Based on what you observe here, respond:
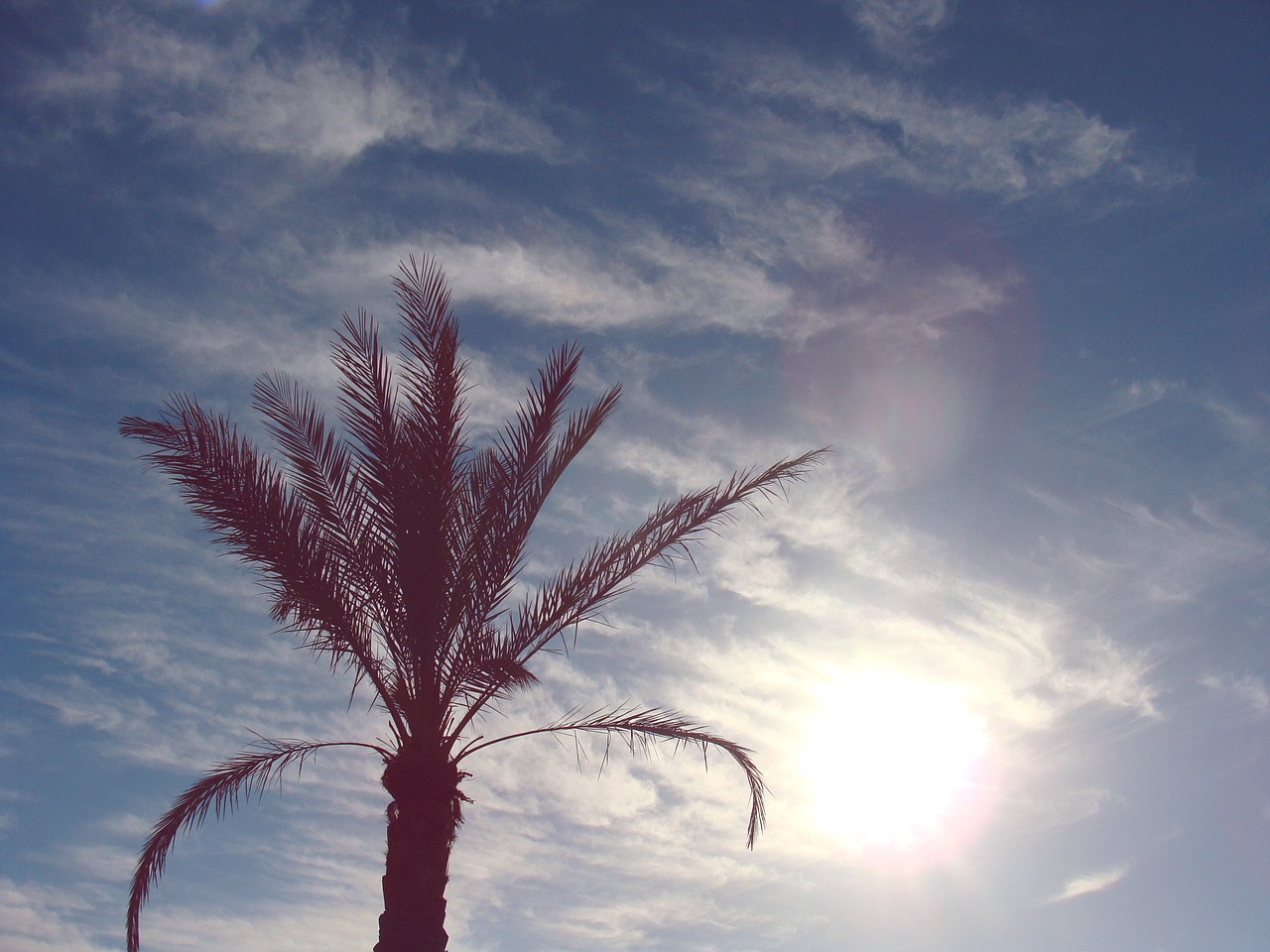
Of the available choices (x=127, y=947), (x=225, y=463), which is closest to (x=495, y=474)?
(x=225, y=463)

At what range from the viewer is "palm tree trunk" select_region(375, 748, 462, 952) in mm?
8859

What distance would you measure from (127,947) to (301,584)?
5.03 metres

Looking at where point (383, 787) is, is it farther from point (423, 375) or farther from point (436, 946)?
point (423, 375)

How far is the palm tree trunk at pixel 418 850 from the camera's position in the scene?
29.1 ft

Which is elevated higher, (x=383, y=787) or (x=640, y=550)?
(x=640, y=550)

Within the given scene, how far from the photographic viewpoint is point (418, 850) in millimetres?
9094

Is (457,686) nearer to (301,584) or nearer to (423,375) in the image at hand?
(301,584)

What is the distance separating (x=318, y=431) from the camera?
33.1ft

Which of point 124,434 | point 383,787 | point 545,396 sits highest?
point 545,396

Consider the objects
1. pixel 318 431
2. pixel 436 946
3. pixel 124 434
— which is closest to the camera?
pixel 436 946

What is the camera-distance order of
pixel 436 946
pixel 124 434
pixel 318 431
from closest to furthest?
1. pixel 436 946
2. pixel 124 434
3. pixel 318 431

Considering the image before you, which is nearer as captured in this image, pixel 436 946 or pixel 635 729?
pixel 436 946

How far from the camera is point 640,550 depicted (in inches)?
410

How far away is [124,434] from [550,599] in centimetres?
488
